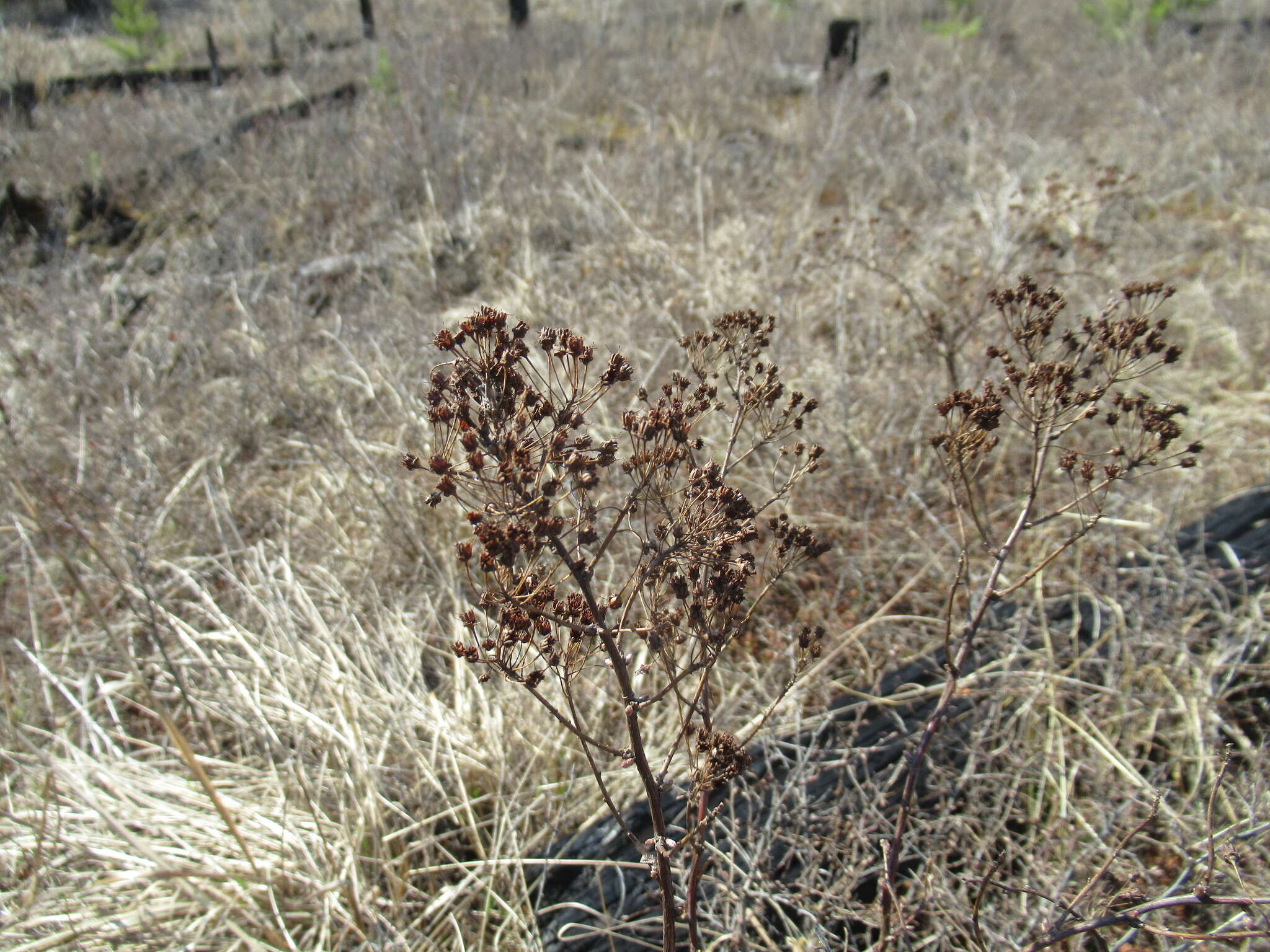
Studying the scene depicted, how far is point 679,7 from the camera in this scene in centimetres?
1037

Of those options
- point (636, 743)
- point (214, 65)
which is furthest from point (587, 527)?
point (214, 65)

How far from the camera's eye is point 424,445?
3.16m

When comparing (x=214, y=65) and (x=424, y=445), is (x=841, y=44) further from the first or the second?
(x=424, y=445)

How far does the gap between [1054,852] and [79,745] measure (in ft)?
9.18

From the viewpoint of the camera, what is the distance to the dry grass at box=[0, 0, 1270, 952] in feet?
6.65

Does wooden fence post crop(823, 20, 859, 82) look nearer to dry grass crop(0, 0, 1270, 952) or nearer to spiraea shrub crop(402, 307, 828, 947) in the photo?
dry grass crop(0, 0, 1270, 952)

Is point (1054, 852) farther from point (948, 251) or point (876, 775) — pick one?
point (948, 251)

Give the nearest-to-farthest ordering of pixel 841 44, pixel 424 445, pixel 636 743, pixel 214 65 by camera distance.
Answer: pixel 636 743
pixel 424 445
pixel 841 44
pixel 214 65

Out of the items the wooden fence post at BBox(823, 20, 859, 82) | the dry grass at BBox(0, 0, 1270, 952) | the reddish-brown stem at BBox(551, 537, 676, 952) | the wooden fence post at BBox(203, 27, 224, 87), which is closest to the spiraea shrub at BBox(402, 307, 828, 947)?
the reddish-brown stem at BBox(551, 537, 676, 952)

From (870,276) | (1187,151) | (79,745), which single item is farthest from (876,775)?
(1187,151)

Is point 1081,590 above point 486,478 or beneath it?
beneath

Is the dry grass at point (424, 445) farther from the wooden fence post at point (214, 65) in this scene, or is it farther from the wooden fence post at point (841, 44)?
the wooden fence post at point (841, 44)

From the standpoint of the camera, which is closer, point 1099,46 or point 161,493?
point 161,493

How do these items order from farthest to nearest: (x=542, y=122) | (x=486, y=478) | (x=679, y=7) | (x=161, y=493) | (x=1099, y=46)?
(x=679, y=7) < (x=1099, y=46) < (x=542, y=122) < (x=161, y=493) < (x=486, y=478)
